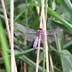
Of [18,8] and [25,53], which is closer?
[25,53]

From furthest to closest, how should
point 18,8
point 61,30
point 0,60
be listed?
point 18,8 → point 61,30 → point 0,60

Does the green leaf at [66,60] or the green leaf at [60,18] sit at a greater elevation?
the green leaf at [60,18]

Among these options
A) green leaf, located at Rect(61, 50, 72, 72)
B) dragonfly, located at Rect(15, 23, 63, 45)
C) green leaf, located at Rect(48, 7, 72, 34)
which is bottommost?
green leaf, located at Rect(61, 50, 72, 72)

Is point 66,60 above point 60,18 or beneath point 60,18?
beneath

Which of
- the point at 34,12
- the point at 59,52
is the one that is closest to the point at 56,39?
the point at 59,52

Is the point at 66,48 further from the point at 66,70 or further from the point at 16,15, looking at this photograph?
the point at 16,15

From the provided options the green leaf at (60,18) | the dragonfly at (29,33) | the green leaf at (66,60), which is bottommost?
the green leaf at (66,60)

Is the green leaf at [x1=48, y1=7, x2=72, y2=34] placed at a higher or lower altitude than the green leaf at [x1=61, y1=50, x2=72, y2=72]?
higher

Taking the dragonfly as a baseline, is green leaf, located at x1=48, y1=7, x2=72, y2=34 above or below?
above

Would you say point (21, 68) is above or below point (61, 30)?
below

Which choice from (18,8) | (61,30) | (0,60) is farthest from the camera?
(18,8)

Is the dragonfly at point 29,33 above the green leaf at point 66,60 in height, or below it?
above
